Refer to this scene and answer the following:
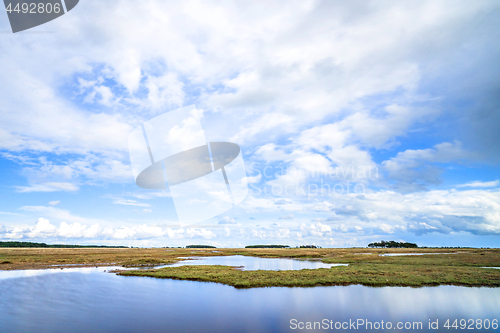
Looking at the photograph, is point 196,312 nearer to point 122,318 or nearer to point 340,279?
point 122,318

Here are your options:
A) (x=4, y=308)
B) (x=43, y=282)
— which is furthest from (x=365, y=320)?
(x=43, y=282)

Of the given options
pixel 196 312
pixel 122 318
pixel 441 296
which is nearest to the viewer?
pixel 122 318

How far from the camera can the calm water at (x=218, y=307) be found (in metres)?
17.1

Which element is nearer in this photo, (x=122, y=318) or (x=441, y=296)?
(x=122, y=318)

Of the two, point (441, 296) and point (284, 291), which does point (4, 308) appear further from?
point (441, 296)

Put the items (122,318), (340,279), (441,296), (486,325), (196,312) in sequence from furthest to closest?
1. (340,279)
2. (441,296)
3. (196,312)
4. (122,318)
5. (486,325)

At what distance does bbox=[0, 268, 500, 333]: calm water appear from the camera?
17109 millimetres

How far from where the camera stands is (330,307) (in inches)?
797

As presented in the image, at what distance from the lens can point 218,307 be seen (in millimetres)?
20875

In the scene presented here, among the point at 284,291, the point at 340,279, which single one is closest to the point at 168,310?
the point at 284,291

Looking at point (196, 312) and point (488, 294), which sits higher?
point (196, 312)

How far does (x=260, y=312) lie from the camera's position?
19.4 metres

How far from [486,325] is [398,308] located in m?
5.13

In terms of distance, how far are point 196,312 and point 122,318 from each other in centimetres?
523
